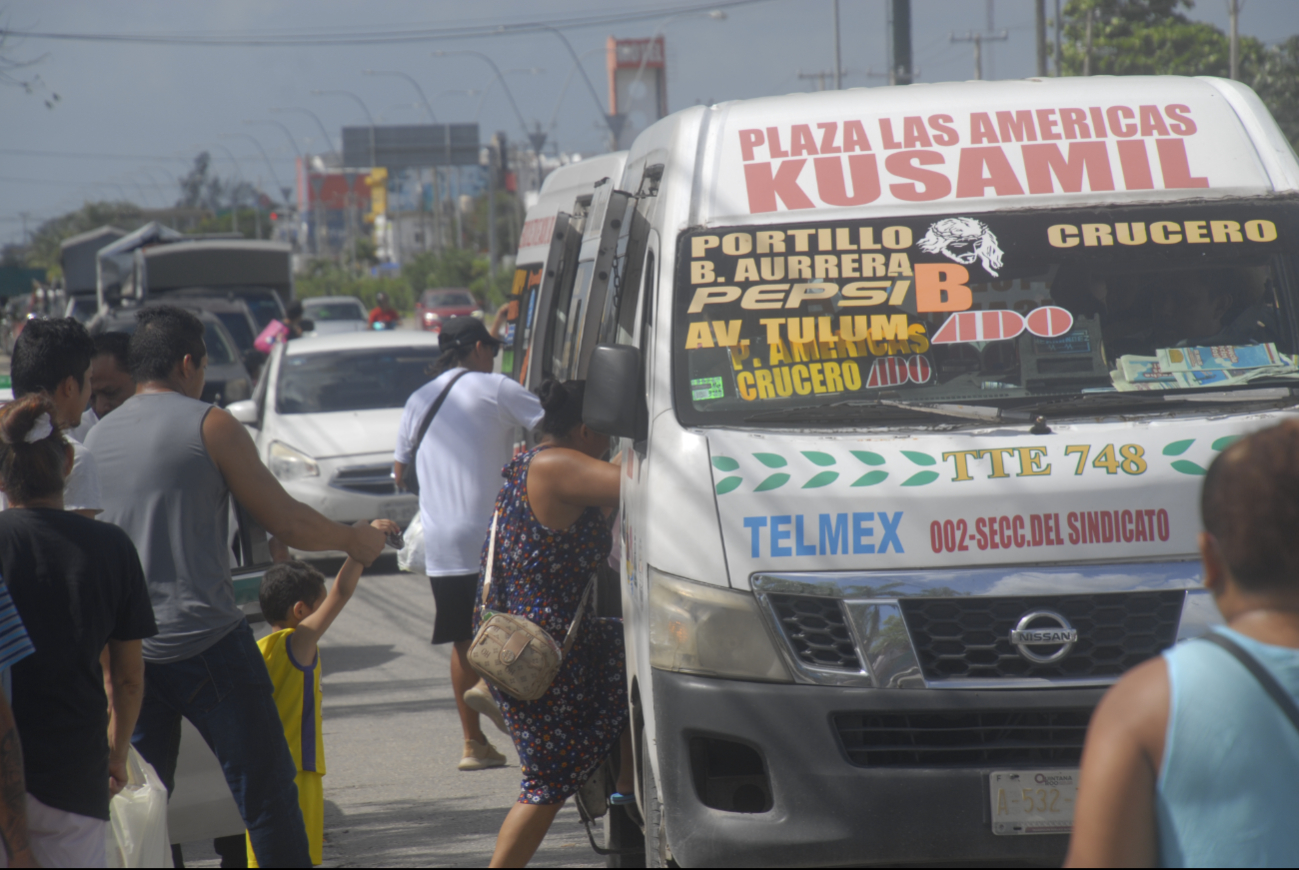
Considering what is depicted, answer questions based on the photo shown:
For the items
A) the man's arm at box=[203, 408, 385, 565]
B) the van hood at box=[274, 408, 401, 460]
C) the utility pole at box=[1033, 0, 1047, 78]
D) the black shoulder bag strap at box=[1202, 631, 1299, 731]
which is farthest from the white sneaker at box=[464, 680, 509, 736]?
the utility pole at box=[1033, 0, 1047, 78]

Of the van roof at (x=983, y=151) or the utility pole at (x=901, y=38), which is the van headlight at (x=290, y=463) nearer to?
the van roof at (x=983, y=151)

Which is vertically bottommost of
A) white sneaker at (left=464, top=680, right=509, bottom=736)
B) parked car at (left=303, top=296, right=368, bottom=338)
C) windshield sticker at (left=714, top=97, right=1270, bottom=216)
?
A: parked car at (left=303, top=296, right=368, bottom=338)

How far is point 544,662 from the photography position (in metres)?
4.03

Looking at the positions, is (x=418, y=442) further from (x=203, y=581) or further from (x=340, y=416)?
(x=340, y=416)

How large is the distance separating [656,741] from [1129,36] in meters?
42.6

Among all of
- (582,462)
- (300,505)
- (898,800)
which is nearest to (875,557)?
(898,800)

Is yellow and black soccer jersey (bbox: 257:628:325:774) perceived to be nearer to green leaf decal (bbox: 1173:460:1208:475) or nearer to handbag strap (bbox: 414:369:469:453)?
handbag strap (bbox: 414:369:469:453)

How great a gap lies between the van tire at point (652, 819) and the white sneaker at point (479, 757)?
7.11 feet

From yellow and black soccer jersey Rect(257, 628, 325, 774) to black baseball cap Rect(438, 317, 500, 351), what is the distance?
2371mm

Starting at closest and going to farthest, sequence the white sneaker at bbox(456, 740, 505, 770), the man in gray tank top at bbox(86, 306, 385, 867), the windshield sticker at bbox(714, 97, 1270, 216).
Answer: the man in gray tank top at bbox(86, 306, 385, 867) → the windshield sticker at bbox(714, 97, 1270, 216) → the white sneaker at bbox(456, 740, 505, 770)

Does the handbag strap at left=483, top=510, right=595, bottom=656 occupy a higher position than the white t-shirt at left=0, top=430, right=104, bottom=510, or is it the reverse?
the white t-shirt at left=0, top=430, right=104, bottom=510

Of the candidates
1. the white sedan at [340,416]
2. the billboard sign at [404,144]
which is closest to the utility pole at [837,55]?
the white sedan at [340,416]

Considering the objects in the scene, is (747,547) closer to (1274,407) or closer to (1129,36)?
(1274,407)

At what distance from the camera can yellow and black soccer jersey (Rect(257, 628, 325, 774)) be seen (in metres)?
4.45
